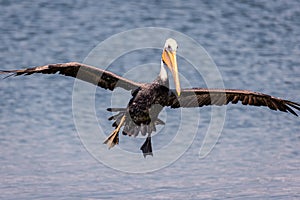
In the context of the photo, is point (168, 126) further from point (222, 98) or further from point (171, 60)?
point (171, 60)

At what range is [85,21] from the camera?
2012 centimetres

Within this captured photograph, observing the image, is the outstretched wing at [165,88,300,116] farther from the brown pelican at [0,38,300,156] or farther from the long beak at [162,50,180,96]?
the long beak at [162,50,180,96]

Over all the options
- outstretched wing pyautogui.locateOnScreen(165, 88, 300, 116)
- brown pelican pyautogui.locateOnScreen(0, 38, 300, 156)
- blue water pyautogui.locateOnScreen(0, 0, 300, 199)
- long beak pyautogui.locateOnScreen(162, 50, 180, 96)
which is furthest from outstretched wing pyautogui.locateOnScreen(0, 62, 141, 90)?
blue water pyautogui.locateOnScreen(0, 0, 300, 199)

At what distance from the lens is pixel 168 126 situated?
14.1 metres

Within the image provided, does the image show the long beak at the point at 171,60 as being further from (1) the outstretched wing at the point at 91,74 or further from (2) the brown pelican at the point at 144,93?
(1) the outstretched wing at the point at 91,74

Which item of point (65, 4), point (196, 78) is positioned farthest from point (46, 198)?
point (65, 4)

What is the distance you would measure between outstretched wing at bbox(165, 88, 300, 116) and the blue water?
107 centimetres

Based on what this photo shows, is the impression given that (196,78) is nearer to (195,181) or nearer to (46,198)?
(195,181)

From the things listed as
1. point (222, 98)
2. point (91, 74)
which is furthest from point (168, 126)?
point (91, 74)

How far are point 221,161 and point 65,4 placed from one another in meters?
9.65

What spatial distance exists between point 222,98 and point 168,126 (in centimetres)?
244

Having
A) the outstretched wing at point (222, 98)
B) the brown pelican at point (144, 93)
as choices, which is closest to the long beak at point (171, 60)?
the brown pelican at point (144, 93)

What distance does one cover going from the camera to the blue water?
1183 centimetres

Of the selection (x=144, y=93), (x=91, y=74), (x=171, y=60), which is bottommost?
(x=144, y=93)
